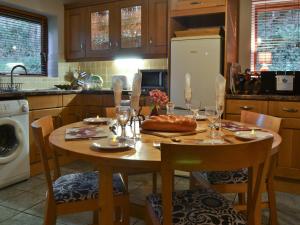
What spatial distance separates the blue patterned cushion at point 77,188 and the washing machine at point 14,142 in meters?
1.33

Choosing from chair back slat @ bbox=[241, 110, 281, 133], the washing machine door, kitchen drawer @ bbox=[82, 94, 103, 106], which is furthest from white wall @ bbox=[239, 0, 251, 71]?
the washing machine door

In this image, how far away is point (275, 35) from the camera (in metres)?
3.44

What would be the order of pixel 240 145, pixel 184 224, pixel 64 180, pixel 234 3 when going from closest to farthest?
pixel 240 145
pixel 184 224
pixel 64 180
pixel 234 3

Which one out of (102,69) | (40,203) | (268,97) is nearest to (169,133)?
(40,203)

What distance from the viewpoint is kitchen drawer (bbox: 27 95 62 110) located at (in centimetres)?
306

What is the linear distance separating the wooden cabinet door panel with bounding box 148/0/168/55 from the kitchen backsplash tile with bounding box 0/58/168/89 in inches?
9.5

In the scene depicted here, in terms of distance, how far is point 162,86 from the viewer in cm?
366

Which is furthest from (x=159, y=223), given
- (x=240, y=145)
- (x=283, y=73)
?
(x=283, y=73)

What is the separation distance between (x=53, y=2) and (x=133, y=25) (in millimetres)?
1256

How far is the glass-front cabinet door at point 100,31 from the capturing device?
4051 mm

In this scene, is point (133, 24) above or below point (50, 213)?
above

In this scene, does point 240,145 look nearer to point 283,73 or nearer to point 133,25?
point 283,73

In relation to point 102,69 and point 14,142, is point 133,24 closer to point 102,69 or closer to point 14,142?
point 102,69

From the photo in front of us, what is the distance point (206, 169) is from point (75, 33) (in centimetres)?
381
